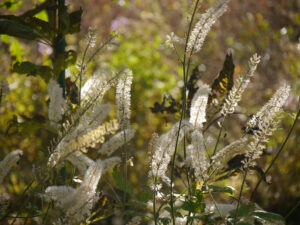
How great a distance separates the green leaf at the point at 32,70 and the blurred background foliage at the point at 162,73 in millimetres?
102

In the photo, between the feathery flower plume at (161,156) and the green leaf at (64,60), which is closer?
the feathery flower plume at (161,156)

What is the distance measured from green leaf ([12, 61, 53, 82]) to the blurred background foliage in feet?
0.34

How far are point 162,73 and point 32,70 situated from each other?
2.21 meters

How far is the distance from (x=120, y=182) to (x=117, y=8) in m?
4.30

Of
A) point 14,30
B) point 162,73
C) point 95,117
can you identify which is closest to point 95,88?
point 95,117

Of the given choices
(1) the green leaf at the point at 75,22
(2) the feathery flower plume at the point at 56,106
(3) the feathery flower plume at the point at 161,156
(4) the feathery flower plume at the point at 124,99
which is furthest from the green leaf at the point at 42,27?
(3) the feathery flower plume at the point at 161,156

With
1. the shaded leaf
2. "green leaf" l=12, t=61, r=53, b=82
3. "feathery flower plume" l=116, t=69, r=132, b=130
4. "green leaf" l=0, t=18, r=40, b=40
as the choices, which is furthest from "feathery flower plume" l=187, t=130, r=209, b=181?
"green leaf" l=12, t=61, r=53, b=82

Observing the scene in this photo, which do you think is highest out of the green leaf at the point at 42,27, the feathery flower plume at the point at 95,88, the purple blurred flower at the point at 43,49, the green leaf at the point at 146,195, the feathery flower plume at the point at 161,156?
the purple blurred flower at the point at 43,49

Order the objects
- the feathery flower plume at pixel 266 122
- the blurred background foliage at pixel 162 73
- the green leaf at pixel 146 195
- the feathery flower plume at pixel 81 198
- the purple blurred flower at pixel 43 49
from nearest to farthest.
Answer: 1. the feathery flower plume at pixel 81 198
2. the feathery flower plume at pixel 266 122
3. the green leaf at pixel 146 195
4. the blurred background foliage at pixel 162 73
5. the purple blurred flower at pixel 43 49

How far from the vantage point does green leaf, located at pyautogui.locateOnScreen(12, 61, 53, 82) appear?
924mm

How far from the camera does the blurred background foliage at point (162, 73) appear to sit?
63.4 inches

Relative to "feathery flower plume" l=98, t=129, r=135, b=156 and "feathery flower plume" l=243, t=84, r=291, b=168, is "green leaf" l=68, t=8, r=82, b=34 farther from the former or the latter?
"feathery flower plume" l=243, t=84, r=291, b=168

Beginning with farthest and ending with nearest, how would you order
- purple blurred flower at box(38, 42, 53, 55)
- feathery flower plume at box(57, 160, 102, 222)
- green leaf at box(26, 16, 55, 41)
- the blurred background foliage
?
purple blurred flower at box(38, 42, 53, 55)
the blurred background foliage
green leaf at box(26, 16, 55, 41)
feathery flower plume at box(57, 160, 102, 222)

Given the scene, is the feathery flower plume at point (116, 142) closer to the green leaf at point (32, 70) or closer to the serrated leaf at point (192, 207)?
the serrated leaf at point (192, 207)
